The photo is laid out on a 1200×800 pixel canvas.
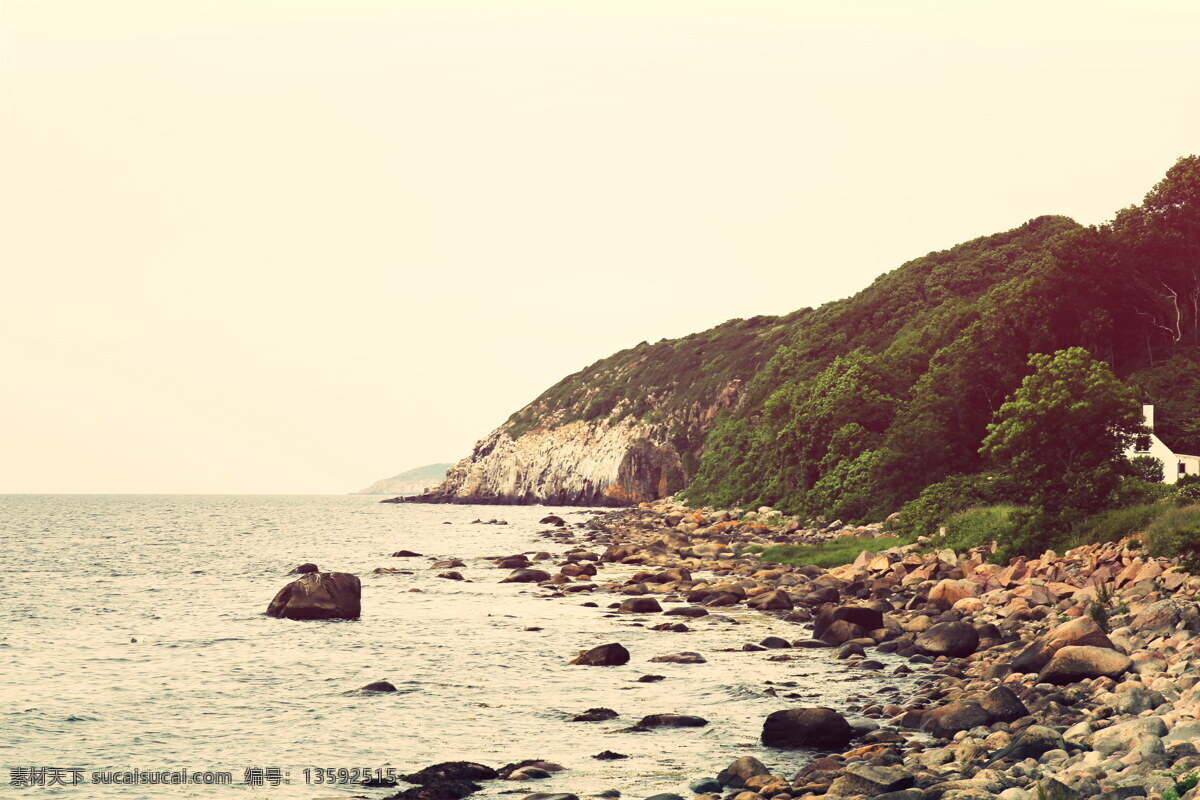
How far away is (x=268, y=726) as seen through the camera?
20.6 metres

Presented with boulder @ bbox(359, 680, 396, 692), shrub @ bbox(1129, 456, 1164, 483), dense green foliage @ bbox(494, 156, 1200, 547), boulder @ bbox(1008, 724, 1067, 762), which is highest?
dense green foliage @ bbox(494, 156, 1200, 547)

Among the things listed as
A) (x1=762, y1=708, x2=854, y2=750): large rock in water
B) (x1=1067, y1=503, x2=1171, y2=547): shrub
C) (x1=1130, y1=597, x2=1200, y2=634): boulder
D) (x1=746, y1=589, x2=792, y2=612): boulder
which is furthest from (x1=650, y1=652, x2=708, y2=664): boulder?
(x1=1067, y1=503, x2=1171, y2=547): shrub

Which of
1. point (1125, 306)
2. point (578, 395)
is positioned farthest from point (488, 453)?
point (1125, 306)

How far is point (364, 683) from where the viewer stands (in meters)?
24.9

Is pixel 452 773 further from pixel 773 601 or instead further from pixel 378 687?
pixel 773 601

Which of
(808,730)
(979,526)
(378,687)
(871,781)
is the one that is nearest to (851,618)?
(808,730)

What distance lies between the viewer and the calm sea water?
17969 millimetres

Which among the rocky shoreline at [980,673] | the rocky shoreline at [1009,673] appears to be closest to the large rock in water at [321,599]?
the rocky shoreline at [980,673]

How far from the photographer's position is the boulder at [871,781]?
14.3 m

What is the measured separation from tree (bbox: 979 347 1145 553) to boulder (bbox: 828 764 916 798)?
2198cm

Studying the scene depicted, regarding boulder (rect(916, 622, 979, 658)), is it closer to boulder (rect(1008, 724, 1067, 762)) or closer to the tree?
the tree

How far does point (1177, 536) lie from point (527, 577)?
98.2 feet

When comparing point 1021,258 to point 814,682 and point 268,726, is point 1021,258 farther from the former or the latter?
point 268,726

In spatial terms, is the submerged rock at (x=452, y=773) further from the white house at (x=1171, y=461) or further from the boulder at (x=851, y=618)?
the white house at (x=1171, y=461)
